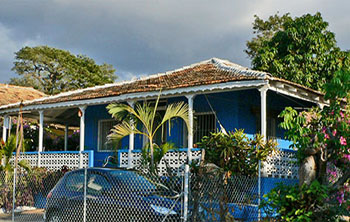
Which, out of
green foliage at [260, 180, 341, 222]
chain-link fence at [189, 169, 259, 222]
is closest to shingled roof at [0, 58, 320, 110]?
chain-link fence at [189, 169, 259, 222]

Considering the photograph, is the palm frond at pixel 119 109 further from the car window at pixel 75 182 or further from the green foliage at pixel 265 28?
the green foliage at pixel 265 28

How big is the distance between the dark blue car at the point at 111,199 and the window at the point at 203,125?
251 inches

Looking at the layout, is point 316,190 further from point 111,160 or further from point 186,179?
point 111,160

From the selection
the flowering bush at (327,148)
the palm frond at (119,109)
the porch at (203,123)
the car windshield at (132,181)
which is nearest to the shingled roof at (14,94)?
the porch at (203,123)

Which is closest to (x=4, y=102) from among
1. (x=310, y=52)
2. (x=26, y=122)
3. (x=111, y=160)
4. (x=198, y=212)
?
(x=26, y=122)

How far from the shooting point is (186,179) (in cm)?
751

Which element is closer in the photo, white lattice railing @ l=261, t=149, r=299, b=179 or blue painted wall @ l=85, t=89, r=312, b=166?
white lattice railing @ l=261, t=149, r=299, b=179

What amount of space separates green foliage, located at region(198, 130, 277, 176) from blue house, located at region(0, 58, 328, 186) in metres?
0.32

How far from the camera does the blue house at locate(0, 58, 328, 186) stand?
1260 cm

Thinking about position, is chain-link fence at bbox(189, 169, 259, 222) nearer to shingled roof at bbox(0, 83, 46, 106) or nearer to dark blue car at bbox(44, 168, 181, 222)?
dark blue car at bbox(44, 168, 181, 222)

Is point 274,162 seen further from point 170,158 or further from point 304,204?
point 304,204

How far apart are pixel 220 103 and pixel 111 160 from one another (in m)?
4.33

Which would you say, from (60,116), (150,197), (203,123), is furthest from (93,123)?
(150,197)

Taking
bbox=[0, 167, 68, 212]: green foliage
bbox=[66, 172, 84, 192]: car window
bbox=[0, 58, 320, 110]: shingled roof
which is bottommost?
bbox=[0, 167, 68, 212]: green foliage
